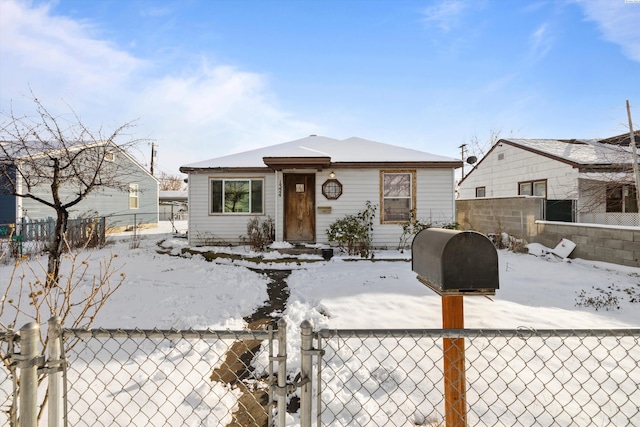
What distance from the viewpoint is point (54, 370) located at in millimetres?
1609

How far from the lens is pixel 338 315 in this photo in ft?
15.4

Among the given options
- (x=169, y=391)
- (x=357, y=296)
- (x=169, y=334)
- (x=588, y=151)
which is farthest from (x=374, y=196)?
(x=588, y=151)

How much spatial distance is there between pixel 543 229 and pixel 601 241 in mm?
1914

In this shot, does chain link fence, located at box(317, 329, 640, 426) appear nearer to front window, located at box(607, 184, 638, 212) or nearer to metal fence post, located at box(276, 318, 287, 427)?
metal fence post, located at box(276, 318, 287, 427)

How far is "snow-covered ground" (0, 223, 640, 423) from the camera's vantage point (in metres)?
4.37

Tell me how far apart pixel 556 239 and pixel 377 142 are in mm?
7032

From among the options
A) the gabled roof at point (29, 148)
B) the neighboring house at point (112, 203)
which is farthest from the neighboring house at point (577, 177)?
the neighboring house at point (112, 203)

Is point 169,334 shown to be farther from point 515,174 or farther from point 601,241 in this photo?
point 515,174

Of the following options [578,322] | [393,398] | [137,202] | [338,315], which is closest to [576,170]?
[578,322]

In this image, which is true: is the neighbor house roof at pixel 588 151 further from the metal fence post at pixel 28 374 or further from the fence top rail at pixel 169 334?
the metal fence post at pixel 28 374

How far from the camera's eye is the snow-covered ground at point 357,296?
172 inches

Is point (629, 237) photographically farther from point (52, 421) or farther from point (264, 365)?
point (52, 421)

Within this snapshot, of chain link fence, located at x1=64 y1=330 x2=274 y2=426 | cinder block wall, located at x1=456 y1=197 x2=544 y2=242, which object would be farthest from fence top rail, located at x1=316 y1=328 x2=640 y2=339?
cinder block wall, located at x1=456 y1=197 x2=544 y2=242

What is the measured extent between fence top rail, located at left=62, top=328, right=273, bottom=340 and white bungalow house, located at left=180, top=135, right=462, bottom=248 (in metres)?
8.15
